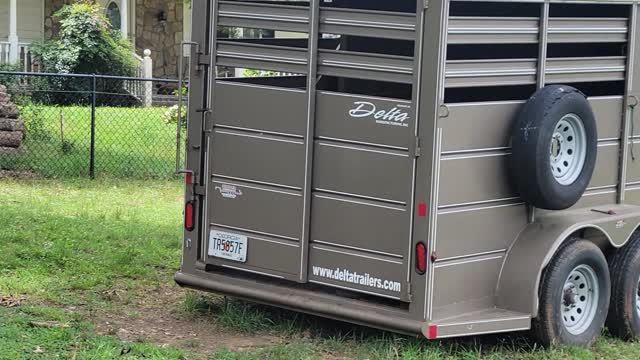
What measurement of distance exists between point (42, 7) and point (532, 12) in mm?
19271

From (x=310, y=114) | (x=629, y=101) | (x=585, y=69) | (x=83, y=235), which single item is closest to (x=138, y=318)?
(x=310, y=114)

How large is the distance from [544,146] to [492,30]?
778 millimetres

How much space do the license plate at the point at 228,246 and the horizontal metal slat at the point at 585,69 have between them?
2306 mm

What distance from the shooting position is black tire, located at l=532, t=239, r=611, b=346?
6.36 meters

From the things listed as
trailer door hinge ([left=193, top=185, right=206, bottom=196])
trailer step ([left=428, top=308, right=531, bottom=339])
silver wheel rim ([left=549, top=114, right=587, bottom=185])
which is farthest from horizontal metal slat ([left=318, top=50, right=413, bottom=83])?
trailer step ([left=428, top=308, right=531, bottom=339])

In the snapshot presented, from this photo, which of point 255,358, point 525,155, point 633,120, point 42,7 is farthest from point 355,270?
point 42,7

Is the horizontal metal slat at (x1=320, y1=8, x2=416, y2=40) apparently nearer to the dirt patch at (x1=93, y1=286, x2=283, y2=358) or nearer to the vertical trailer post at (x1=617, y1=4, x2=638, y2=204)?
the vertical trailer post at (x1=617, y1=4, x2=638, y2=204)

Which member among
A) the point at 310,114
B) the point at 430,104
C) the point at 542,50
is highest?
the point at 542,50

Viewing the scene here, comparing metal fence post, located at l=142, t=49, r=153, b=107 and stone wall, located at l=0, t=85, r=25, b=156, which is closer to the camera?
stone wall, located at l=0, t=85, r=25, b=156

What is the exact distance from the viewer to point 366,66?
20.4 ft

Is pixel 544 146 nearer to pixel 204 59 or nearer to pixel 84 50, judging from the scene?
pixel 204 59

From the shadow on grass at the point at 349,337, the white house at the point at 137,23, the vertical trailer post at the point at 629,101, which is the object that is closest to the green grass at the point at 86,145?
the shadow on grass at the point at 349,337

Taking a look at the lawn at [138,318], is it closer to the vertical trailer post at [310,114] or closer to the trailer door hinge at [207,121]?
the vertical trailer post at [310,114]

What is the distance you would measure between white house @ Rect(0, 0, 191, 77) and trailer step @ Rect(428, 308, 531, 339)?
57.4 ft
